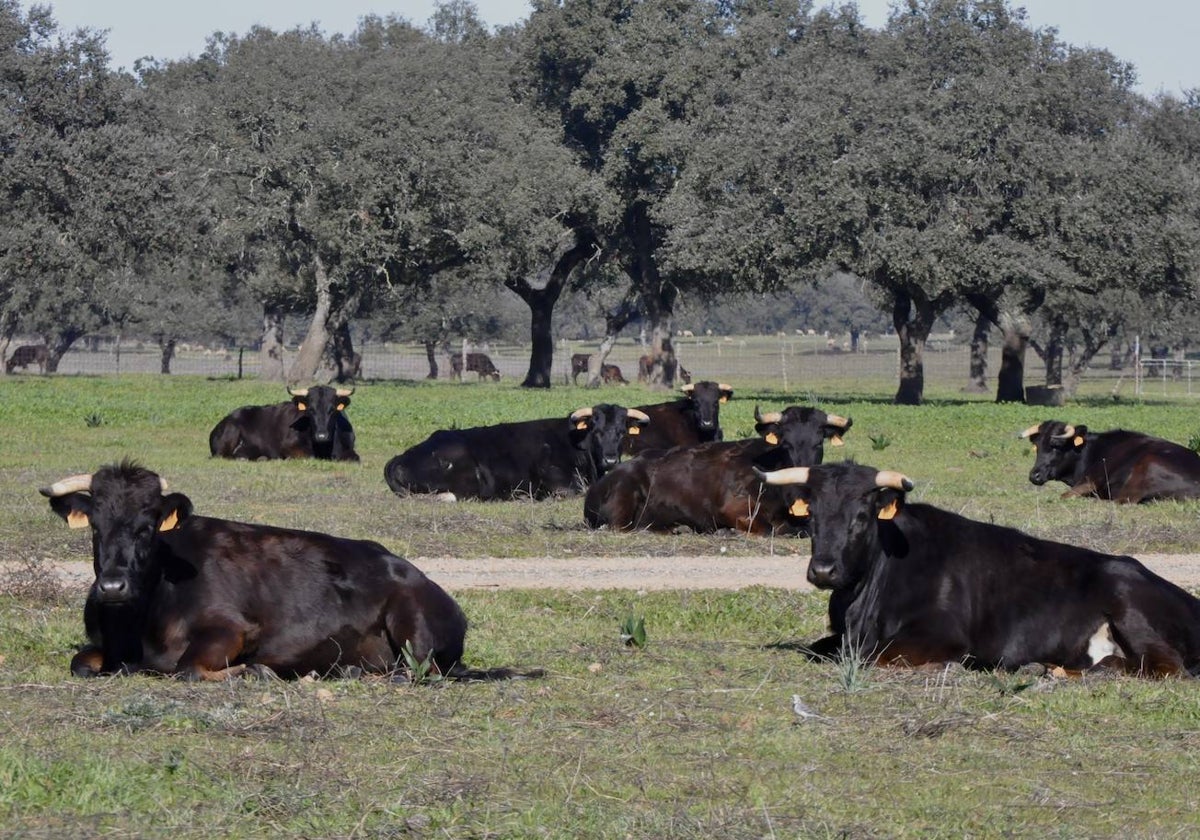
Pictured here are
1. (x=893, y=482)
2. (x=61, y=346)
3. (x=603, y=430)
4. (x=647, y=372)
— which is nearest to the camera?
(x=893, y=482)

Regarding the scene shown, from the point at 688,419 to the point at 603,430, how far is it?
2.19 m

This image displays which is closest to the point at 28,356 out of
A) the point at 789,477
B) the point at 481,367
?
the point at 481,367

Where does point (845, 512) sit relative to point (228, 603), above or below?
above

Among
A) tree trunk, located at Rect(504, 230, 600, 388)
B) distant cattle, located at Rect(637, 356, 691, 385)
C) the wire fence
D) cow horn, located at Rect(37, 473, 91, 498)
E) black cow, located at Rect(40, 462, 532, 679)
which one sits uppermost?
tree trunk, located at Rect(504, 230, 600, 388)

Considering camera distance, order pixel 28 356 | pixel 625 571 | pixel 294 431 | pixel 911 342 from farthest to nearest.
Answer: pixel 28 356 < pixel 911 342 < pixel 294 431 < pixel 625 571

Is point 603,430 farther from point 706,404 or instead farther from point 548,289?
point 548,289

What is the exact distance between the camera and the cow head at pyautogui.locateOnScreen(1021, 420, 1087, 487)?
2245 cm

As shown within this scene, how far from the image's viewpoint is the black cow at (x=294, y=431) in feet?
87.3

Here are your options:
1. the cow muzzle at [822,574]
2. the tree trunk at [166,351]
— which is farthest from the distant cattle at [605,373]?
the cow muzzle at [822,574]

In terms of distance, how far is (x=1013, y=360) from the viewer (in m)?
51.1

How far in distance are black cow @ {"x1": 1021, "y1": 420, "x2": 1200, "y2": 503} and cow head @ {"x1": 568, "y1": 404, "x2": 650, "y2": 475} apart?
17.5 ft

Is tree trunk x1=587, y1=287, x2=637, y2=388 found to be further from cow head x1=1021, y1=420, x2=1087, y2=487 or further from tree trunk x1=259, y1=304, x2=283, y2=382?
cow head x1=1021, y1=420, x2=1087, y2=487

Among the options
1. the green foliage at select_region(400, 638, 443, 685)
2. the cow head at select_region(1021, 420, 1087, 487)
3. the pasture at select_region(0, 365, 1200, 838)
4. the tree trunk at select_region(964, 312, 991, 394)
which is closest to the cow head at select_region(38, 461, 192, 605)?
the pasture at select_region(0, 365, 1200, 838)

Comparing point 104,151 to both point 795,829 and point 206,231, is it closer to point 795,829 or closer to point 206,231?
point 206,231
